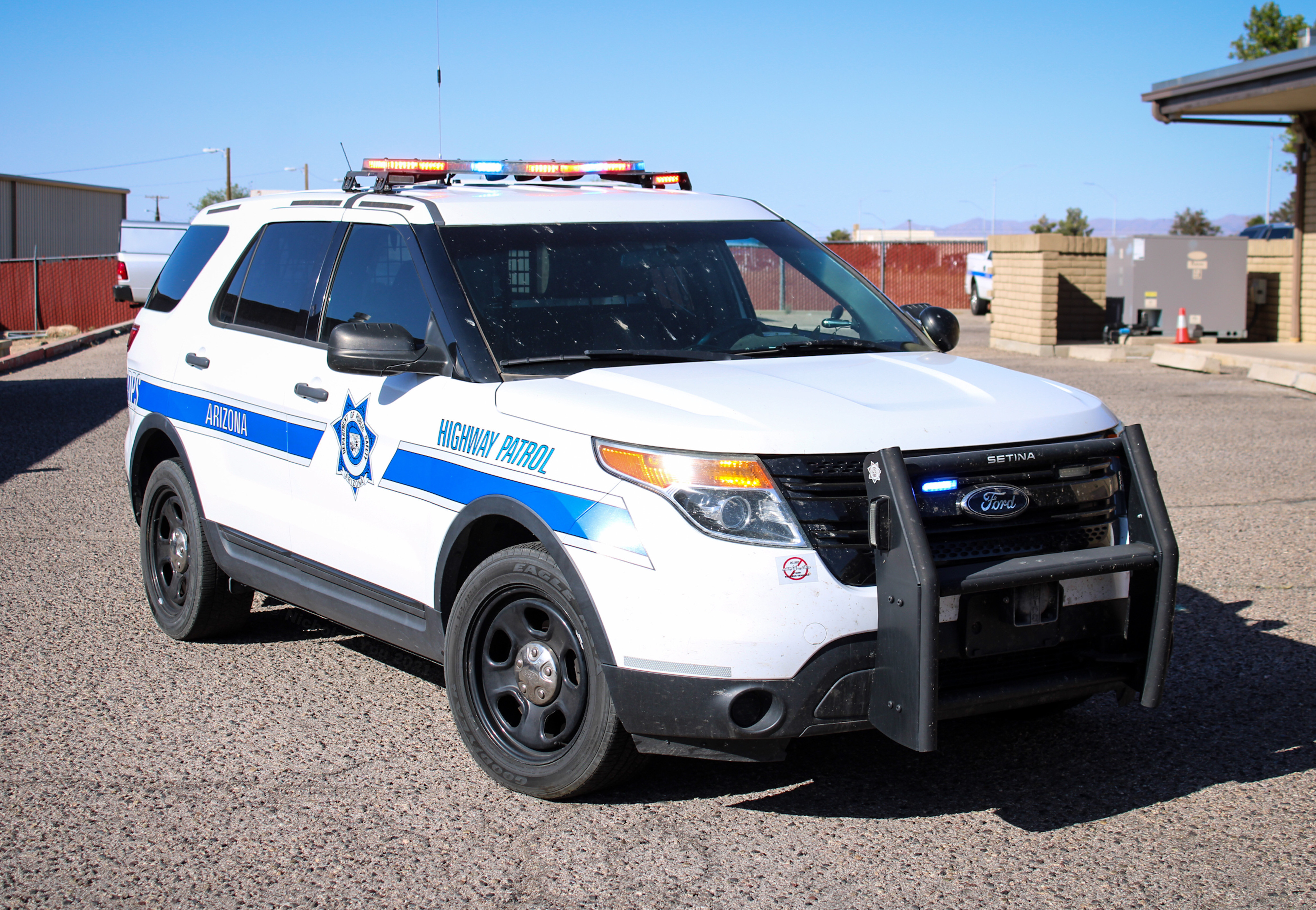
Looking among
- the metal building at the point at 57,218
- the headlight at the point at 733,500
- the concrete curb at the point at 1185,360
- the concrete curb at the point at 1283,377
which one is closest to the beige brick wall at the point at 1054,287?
the concrete curb at the point at 1185,360

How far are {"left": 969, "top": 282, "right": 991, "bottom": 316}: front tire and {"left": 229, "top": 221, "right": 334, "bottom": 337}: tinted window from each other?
31991 millimetres

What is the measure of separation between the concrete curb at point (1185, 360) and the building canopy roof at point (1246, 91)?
394cm

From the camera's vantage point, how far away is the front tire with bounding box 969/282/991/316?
36219 mm

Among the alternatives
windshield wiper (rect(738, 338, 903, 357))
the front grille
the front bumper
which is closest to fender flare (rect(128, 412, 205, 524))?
windshield wiper (rect(738, 338, 903, 357))

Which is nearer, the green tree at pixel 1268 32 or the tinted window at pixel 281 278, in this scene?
the tinted window at pixel 281 278

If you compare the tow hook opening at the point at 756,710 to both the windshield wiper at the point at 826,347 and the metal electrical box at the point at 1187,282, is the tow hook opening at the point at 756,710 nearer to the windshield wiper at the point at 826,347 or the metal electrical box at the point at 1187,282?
the windshield wiper at the point at 826,347

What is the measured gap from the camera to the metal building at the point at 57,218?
173 ft

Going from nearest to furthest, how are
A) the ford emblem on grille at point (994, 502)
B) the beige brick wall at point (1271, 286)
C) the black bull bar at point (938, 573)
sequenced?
the black bull bar at point (938, 573)
the ford emblem on grille at point (994, 502)
the beige brick wall at point (1271, 286)

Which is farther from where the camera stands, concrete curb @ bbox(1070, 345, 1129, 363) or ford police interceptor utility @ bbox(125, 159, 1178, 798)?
concrete curb @ bbox(1070, 345, 1129, 363)

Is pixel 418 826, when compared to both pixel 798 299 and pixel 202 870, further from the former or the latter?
pixel 798 299

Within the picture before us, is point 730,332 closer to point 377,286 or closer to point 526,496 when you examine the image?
point 526,496

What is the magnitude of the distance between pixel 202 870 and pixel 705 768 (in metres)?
1.64

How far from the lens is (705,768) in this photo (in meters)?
4.49

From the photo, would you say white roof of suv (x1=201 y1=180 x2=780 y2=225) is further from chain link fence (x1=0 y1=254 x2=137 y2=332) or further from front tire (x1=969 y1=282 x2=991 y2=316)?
front tire (x1=969 y1=282 x2=991 y2=316)
